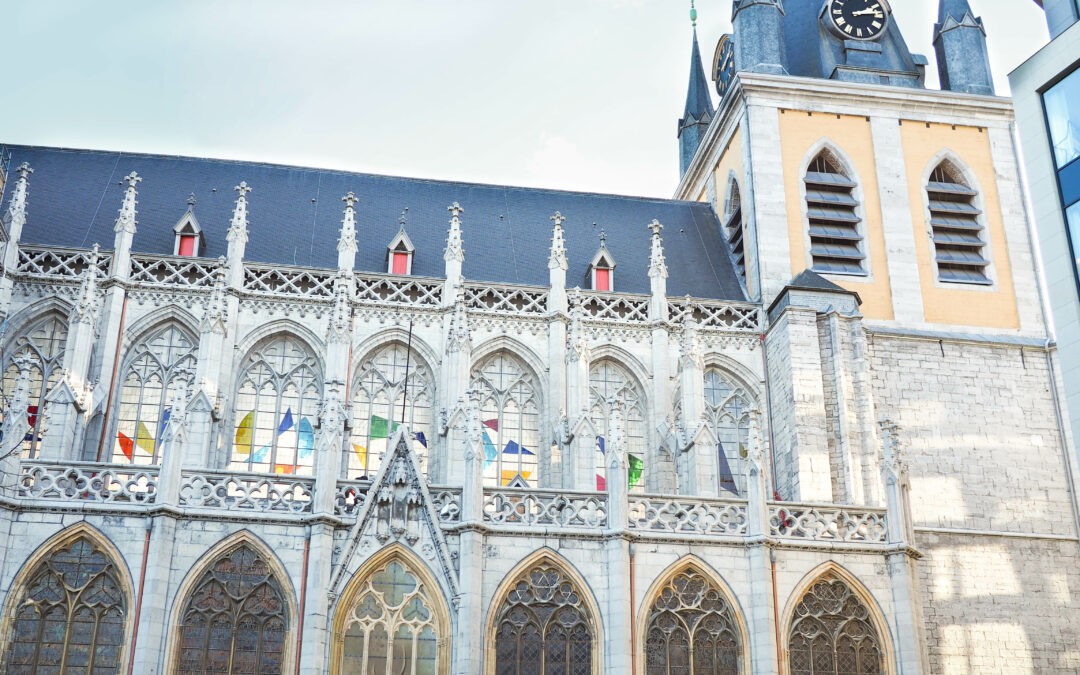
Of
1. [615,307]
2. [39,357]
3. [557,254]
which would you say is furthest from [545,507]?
[39,357]

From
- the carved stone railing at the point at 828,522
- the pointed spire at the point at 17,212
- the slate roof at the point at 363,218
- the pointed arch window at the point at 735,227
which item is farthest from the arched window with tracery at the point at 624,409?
the pointed spire at the point at 17,212

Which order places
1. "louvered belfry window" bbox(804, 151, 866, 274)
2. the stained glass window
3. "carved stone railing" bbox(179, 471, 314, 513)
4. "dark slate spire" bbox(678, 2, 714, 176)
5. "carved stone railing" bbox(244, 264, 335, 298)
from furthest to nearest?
Result: 1. "dark slate spire" bbox(678, 2, 714, 176)
2. "louvered belfry window" bbox(804, 151, 866, 274)
3. "carved stone railing" bbox(244, 264, 335, 298)
4. "carved stone railing" bbox(179, 471, 314, 513)
5. the stained glass window

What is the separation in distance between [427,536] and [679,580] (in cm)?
392

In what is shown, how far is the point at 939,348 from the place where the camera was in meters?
24.7

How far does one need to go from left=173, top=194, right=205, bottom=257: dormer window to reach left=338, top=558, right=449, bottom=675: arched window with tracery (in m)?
9.94

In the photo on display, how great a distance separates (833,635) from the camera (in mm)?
17828

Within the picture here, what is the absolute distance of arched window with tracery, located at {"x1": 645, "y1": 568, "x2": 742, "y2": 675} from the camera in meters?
17.2

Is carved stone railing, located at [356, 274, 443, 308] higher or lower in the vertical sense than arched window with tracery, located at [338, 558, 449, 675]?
higher

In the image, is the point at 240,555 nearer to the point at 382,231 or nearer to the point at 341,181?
the point at 382,231

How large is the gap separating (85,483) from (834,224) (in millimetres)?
17152

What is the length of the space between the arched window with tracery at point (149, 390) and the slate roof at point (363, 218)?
2.25 metres

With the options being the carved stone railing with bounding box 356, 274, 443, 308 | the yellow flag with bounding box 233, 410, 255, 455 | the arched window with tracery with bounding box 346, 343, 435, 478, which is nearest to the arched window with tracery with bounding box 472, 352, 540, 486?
the arched window with tracery with bounding box 346, 343, 435, 478

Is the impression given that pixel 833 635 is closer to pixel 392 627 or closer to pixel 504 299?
pixel 392 627

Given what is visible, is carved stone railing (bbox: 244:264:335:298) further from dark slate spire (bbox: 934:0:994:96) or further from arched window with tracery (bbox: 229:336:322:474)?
dark slate spire (bbox: 934:0:994:96)
